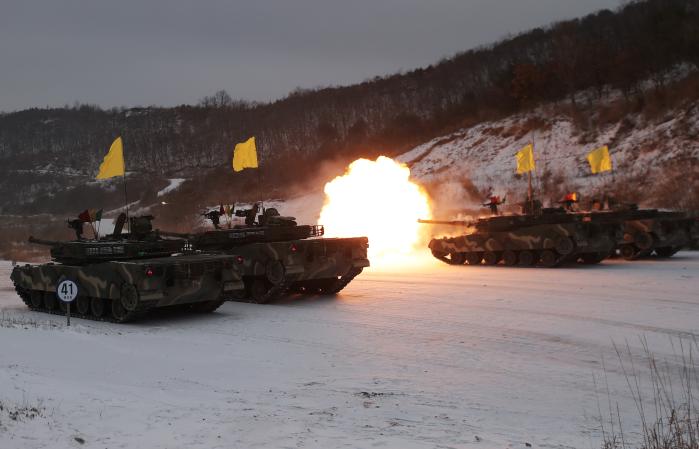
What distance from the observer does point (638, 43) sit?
189 feet

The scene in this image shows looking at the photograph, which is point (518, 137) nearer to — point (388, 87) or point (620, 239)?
point (620, 239)

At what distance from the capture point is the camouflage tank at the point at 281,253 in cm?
1767

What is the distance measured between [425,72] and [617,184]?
5409cm

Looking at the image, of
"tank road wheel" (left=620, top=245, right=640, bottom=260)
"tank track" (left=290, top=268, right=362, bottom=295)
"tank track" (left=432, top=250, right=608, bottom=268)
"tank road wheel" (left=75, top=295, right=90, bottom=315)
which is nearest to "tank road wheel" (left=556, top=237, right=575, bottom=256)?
"tank track" (left=432, top=250, right=608, bottom=268)

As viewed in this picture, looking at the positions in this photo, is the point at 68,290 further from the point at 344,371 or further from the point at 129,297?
the point at 344,371

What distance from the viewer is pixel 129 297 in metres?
14.7

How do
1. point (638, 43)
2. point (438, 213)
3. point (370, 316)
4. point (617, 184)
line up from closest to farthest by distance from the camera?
point (370, 316), point (617, 184), point (438, 213), point (638, 43)

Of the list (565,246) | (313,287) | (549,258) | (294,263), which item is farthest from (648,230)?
(294,263)

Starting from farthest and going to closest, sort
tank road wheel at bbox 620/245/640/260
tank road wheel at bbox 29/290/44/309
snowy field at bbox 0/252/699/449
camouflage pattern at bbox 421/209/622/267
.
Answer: tank road wheel at bbox 620/245/640/260, camouflage pattern at bbox 421/209/622/267, tank road wheel at bbox 29/290/44/309, snowy field at bbox 0/252/699/449

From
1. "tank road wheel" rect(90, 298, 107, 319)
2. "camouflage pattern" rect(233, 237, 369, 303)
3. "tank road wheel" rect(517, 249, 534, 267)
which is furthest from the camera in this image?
"tank road wheel" rect(517, 249, 534, 267)

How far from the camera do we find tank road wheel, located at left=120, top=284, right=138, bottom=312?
14523 millimetres

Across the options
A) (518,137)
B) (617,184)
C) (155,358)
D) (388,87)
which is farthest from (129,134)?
(155,358)

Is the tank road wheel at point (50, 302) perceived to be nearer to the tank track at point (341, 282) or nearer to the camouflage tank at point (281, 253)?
the camouflage tank at point (281, 253)

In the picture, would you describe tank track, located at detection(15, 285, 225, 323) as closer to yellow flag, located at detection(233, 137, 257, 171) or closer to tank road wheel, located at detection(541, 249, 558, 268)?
yellow flag, located at detection(233, 137, 257, 171)
